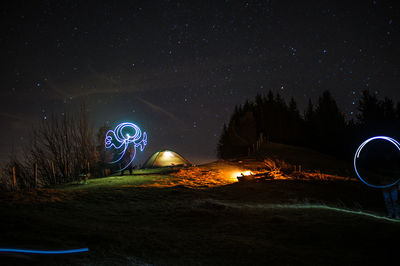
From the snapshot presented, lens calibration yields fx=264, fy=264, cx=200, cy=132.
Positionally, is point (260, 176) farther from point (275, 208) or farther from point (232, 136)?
point (232, 136)

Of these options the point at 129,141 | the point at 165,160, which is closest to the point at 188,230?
the point at 129,141

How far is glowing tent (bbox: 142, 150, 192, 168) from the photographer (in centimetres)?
2062

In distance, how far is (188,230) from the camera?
5.61m

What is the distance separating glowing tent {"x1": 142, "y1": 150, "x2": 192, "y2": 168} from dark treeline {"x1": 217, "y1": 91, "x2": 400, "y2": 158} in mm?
17848

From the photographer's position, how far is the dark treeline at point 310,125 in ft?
120

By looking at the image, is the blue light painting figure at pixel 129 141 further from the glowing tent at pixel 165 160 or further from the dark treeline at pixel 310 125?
the dark treeline at pixel 310 125

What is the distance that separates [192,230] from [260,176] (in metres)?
7.97

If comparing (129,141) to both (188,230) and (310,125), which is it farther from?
(310,125)

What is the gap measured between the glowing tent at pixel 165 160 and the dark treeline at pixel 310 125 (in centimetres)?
1785

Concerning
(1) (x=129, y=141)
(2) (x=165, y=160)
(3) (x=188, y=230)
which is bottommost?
(3) (x=188, y=230)

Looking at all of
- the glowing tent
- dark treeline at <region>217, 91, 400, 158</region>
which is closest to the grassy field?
the glowing tent

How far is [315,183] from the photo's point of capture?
450 inches

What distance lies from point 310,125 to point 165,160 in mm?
40196

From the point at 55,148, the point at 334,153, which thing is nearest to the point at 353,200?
the point at 55,148
